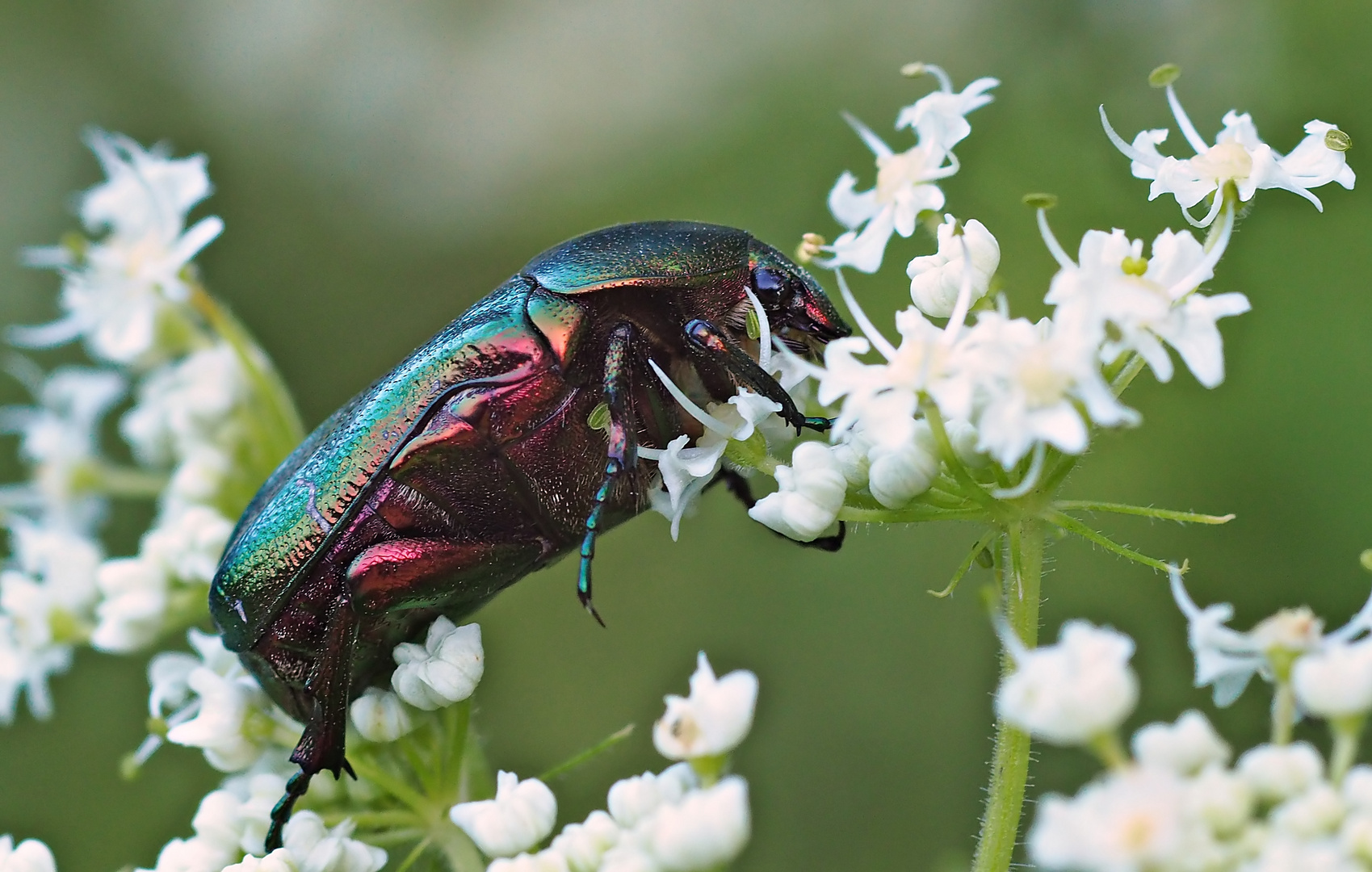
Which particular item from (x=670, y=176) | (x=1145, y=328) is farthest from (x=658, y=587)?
(x=1145, y=328)

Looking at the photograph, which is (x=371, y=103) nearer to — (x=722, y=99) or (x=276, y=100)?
(x=276, y=100)

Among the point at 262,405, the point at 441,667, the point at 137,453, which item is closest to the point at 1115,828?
the point at 441,667

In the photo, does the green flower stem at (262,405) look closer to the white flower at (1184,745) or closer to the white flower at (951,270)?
the white flower at (951,270)

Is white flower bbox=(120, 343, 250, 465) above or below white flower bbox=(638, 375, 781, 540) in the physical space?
below

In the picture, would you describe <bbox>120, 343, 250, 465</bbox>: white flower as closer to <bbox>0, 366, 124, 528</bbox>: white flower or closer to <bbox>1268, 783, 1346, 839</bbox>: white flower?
<bbox>0, 366, 124, 528</bbox>: white flower

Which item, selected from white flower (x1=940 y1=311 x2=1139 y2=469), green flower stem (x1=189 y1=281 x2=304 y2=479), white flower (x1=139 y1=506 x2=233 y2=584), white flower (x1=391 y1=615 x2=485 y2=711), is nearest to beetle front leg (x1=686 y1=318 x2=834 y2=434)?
white flower (x1=940 y1=311 x2=1139 y2=469)

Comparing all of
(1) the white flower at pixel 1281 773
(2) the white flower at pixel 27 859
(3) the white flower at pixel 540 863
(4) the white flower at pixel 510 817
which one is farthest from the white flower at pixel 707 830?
(2) the white flower at pixel 27 859
